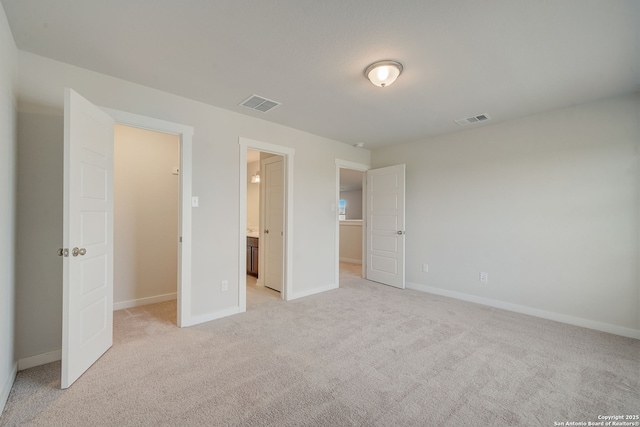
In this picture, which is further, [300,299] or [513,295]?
[300,299]

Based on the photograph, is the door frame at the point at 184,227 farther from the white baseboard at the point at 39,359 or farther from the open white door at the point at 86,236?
the white baseboard at the point at 39,359

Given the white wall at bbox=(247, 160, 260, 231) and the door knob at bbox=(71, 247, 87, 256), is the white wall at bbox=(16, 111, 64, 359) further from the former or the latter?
the white wall at bbox=(247, 160, 260, 231)

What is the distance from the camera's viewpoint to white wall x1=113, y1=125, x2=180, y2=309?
3.49 meters

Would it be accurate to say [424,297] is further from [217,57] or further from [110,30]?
[110,30]

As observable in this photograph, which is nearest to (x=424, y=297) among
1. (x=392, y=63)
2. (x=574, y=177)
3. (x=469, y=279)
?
(x=469, y=279)

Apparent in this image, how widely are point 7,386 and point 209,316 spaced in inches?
59.5

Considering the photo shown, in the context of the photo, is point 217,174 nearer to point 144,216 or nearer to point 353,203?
point 144,216

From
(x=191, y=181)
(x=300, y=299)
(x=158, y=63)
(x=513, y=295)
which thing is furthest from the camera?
(x=300, y=299)

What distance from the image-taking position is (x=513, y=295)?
346 centimetres

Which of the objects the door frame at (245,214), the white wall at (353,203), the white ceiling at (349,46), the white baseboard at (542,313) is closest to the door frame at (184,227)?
the white ceiling at (349,46)

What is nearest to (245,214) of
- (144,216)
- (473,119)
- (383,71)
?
(144,216)

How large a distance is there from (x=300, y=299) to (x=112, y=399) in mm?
2367

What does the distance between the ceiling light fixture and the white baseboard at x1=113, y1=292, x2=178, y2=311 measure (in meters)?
3.82

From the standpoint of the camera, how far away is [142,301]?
3604mm
